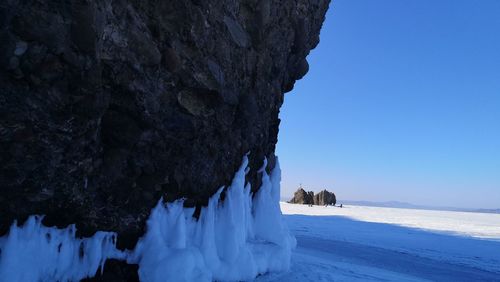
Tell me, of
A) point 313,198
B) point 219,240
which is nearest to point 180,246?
point 219,240

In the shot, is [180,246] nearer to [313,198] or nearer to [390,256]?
[390,256]

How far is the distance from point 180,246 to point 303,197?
56.2 metres

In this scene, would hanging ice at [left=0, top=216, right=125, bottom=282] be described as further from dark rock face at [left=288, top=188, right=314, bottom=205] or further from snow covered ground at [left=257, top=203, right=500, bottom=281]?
dark rock face at [left=288, top=188, right=314, bottom=205]

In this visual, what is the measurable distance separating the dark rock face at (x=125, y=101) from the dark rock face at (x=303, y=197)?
52.6 meters

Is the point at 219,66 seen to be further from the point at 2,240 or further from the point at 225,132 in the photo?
the point at 2,240

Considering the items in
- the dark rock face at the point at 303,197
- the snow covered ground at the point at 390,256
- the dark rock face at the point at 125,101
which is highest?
the dark rock face at the point at 303,197

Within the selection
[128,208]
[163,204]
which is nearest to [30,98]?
[128,208]

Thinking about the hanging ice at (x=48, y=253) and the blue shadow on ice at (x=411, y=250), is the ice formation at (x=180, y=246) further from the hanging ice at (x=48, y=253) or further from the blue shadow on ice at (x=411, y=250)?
the blue shadow on ice at (x=411, y=250)

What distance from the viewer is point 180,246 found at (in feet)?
26.1

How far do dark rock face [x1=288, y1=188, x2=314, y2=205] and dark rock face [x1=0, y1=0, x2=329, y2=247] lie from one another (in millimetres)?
52587

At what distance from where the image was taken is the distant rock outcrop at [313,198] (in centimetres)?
6290

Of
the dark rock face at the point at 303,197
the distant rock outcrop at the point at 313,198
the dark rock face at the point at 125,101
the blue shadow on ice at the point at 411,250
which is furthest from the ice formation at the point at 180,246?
the distant rock outcrop at the point at 313,198

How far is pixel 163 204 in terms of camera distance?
8258 millimetres

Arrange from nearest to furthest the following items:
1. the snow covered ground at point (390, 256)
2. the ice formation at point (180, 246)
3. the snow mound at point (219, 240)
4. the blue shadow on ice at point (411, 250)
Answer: the ice formation at point (180, 246), the snow mound at point (219, 240), the snow covered ground at point (390, 256), the blue shadow on ice at point (411, 250)
